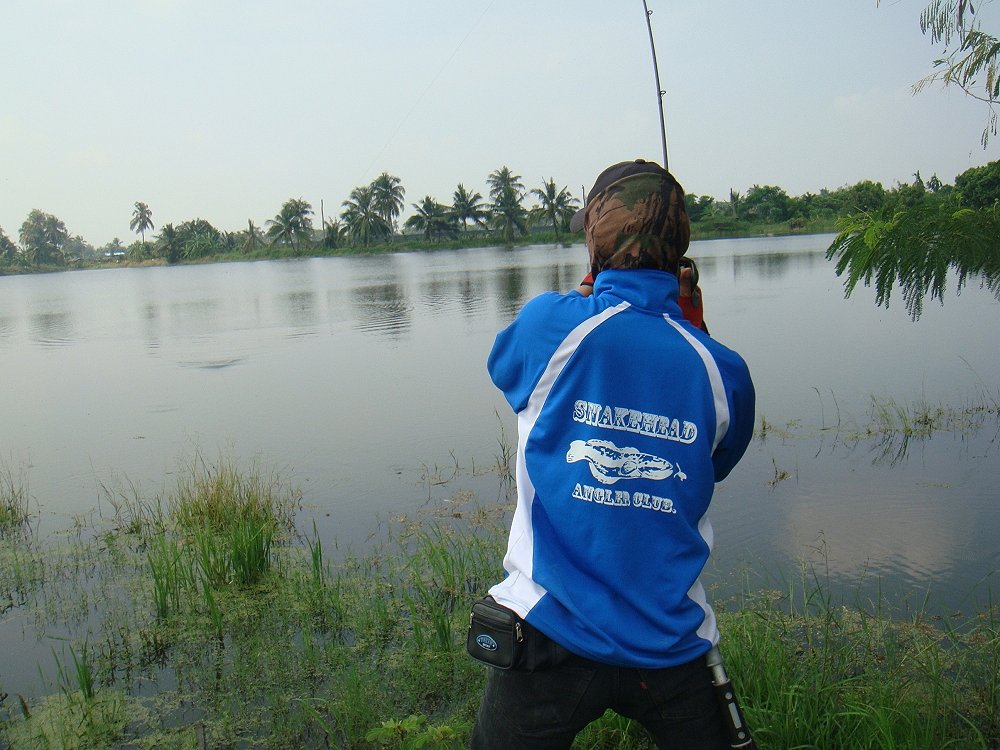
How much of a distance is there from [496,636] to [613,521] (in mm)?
329

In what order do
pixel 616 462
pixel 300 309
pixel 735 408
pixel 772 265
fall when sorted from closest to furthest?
pixel 616 462, pixel 735 408, pixel 300 309, pixel 772 265

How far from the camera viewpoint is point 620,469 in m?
1.73

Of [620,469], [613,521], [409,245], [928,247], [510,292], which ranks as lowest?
[510,292]

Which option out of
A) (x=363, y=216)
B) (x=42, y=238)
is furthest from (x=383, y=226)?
(x=42, y=238)

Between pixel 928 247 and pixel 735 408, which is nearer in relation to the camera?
pixel 735 408

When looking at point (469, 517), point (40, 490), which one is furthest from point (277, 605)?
point (40, 490)

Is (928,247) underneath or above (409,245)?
underneath

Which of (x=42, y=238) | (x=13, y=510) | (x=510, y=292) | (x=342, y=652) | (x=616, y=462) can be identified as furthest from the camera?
(x=42, y=238)

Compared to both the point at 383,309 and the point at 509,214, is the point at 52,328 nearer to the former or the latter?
the point at 383,309

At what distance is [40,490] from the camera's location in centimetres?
811

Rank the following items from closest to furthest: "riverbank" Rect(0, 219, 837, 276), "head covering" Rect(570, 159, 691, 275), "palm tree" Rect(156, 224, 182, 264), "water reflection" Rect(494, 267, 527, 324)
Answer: "head covering" Rect(570, 159, 691, 275), "water reflection" Rect(494, 267, 527, 324), "riverbank" Rect(0, 219, 837, 276), "palm tree" Rect(156, 224, 182, 264)

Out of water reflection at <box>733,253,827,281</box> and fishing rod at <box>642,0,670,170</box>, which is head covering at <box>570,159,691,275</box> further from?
water reflection at <box>733,253,827,281</box>

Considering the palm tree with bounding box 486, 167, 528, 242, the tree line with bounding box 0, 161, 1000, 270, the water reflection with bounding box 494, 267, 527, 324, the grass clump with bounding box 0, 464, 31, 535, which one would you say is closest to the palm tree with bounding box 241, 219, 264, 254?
the tree line with bounding box 0, 161, 1000, 270

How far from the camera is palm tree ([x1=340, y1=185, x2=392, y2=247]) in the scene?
94.9 m
